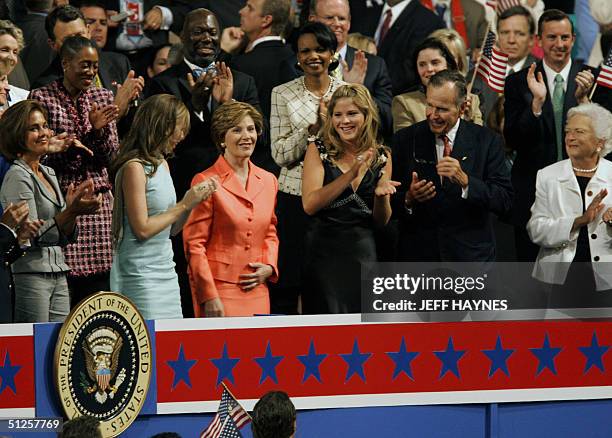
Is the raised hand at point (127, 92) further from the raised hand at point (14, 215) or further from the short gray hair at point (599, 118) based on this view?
the short gray hair at point (599, 118)

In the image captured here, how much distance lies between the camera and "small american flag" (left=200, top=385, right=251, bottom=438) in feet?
20.9

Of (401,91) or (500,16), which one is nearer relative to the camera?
(401,91)

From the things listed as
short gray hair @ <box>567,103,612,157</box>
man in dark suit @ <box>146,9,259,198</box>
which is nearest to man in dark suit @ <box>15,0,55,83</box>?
man in dark suit @ <box>146,9,259,198</box>

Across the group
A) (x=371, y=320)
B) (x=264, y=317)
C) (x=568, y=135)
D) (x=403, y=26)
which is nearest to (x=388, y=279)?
(x=371, y=320)

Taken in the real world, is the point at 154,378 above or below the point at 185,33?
below

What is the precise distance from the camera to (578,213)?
8406 millimetres

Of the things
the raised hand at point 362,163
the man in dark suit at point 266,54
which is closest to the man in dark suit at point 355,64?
the man in dark suit at point 266,54

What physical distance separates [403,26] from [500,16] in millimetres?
872

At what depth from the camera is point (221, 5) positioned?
982 cm

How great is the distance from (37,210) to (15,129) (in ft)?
1.48

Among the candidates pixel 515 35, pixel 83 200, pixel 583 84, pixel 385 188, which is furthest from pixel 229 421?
pixel 515 35

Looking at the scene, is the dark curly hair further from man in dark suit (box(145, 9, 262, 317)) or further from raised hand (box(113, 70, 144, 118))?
raised hand (box(113, 70, 144, 118))

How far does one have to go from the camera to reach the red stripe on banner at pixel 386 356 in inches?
302

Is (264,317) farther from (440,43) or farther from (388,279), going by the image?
(440,43)
